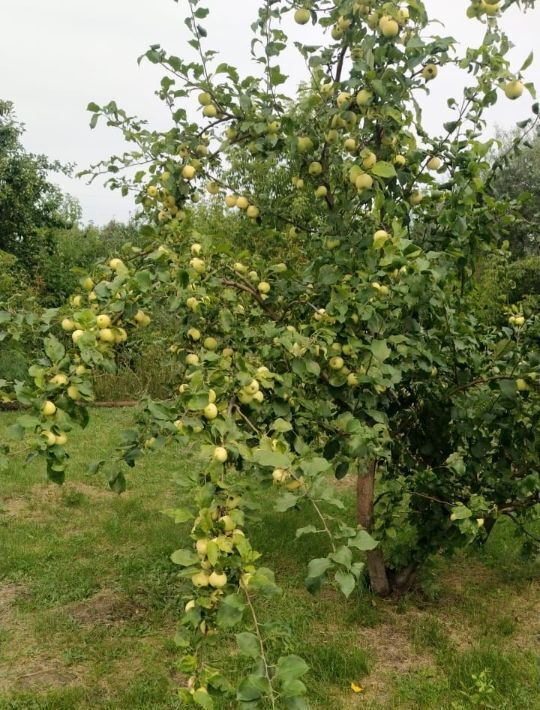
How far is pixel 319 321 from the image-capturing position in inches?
85.0

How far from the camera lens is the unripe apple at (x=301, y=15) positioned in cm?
235

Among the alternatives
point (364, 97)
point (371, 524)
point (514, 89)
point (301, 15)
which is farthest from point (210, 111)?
point (371, 524)

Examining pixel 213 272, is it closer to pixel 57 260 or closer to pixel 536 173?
pixel 57 260

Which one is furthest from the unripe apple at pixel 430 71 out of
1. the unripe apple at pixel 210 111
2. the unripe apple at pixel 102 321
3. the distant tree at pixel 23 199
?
the distant tree at pixel 23 199

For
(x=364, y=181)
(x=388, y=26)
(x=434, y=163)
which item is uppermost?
(x=388, y=26)

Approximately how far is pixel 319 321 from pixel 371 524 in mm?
1568

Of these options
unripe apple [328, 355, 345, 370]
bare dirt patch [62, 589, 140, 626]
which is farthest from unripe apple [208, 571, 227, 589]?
bare dirt patch [62, 589, 140, 626]

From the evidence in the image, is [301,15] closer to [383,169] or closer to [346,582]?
[383,169]

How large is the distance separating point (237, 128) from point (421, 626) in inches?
94.2

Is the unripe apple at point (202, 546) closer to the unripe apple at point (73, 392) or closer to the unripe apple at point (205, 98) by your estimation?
the unripe apple at point (73, 392)

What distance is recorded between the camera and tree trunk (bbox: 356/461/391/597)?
10.8 feet

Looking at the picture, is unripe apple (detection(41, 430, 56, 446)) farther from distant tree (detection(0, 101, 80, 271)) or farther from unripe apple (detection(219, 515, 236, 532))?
distant tree (detection(0, 101, 80, 271))

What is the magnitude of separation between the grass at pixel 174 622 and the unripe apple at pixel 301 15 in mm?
2382

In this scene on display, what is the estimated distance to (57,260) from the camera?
37.0 ft
